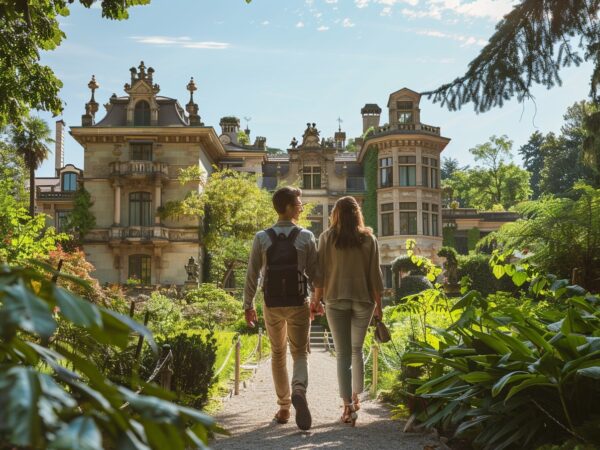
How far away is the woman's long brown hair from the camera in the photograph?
5258mm

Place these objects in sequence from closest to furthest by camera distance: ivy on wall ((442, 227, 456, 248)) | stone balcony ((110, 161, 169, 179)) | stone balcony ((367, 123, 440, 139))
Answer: stone balcony ((110, 161, 169, 179)), stone balcony ((367, 123, 440, 139)), ivy on wall ((442, 227, 456, 248))

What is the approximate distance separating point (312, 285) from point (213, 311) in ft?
52.9

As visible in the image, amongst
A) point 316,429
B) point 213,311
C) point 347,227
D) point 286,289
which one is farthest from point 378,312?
point 213,311

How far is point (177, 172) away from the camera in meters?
32.1

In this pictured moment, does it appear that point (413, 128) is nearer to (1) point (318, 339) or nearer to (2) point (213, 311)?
(1) point (318, 339)

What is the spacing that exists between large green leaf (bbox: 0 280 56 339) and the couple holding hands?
4.19 m

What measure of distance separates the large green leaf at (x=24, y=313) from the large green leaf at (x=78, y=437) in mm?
97

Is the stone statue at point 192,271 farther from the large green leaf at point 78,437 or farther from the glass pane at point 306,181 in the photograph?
the large green leaf at point 78,437

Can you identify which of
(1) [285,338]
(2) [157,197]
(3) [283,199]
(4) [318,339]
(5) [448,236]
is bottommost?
(4) [318,339]

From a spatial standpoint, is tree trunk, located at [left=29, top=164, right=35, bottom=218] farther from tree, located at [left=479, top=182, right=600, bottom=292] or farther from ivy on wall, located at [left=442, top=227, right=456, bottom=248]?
tree, located at [left=479, top=182, right=600, bottom=292]

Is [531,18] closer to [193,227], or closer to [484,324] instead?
[484,324]

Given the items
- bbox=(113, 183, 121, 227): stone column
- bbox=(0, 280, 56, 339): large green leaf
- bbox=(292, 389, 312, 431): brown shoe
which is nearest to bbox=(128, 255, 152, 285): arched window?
bbox=(113, 183, 121, 227): stone column

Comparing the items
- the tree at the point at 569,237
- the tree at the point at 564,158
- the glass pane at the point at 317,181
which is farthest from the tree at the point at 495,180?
the tree at the point at 569,237

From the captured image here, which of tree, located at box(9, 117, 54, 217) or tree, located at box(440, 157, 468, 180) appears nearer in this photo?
tree, located at box(9, 117, 54, 217)
